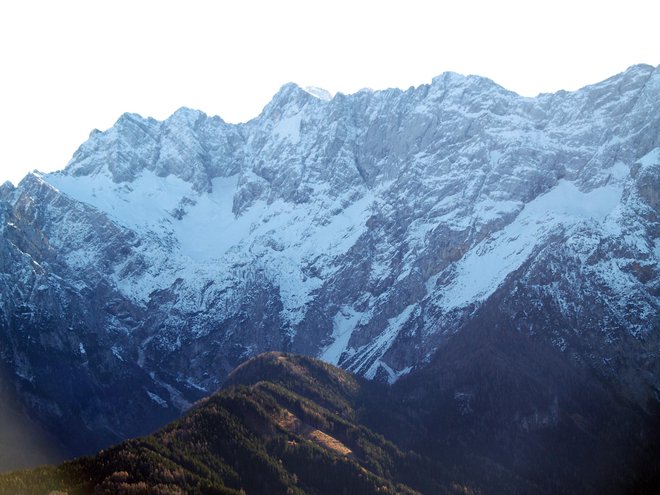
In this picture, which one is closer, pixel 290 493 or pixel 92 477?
pixel 92 477

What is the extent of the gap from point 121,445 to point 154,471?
583 inches

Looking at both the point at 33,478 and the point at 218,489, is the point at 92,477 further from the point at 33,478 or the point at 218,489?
the point at 218,489

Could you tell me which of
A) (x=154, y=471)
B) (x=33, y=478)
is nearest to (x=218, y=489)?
(x=154, y=471)

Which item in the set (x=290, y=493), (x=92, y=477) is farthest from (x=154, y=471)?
(x=290, y=493)

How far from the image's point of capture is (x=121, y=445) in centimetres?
19875

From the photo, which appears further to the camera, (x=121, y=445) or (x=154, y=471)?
(x=121, y=445)

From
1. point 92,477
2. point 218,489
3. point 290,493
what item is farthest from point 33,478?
point 290,493

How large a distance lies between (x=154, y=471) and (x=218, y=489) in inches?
471

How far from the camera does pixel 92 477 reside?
183500mm

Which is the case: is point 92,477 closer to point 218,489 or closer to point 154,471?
point 154,471

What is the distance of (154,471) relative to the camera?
18675 centimetres

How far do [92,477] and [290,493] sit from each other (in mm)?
38505

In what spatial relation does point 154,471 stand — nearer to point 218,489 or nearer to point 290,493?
point 218,489

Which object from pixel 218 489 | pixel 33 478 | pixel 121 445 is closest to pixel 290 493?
pixel 218 489
